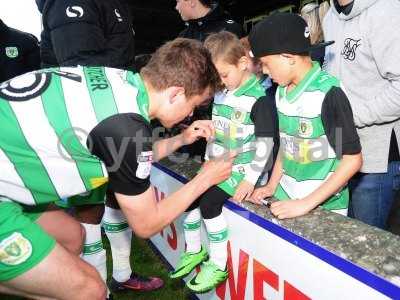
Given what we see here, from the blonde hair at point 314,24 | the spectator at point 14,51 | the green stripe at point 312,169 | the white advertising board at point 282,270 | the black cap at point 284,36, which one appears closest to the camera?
A: the white advertising board at point 282,270

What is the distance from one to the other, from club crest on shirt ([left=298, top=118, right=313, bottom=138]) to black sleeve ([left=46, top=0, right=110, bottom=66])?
4.18ft

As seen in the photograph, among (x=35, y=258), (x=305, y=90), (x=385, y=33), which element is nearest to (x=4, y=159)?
(x=35, y=258)

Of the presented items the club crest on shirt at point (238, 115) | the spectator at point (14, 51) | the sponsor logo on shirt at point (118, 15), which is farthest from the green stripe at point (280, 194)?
the spectator at point (14, 51)

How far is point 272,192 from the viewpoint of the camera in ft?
6.88

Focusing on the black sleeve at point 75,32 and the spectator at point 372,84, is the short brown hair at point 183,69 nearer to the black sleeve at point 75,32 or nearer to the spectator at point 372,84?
the black sleeve at point 75,32

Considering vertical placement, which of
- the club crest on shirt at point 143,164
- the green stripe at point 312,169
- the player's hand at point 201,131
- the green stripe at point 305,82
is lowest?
the green stripe at point 312,169

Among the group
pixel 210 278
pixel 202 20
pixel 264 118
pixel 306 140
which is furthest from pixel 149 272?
pixel 202 20

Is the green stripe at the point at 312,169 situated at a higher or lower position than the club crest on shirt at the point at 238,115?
lower

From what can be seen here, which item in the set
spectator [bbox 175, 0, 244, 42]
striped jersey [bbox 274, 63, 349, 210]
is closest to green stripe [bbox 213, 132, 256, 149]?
striped jersey [bbox 274, 63, 349, 210]

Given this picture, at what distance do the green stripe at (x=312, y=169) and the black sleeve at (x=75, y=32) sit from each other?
1306mm

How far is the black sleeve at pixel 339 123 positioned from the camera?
1.66m

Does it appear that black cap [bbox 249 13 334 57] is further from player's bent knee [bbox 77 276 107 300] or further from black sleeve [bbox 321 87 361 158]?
player's bent knee [bbox 77 276 107 300]

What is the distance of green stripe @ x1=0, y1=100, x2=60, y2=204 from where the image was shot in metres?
1.50

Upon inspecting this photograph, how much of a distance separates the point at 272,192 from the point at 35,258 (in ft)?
3.97
